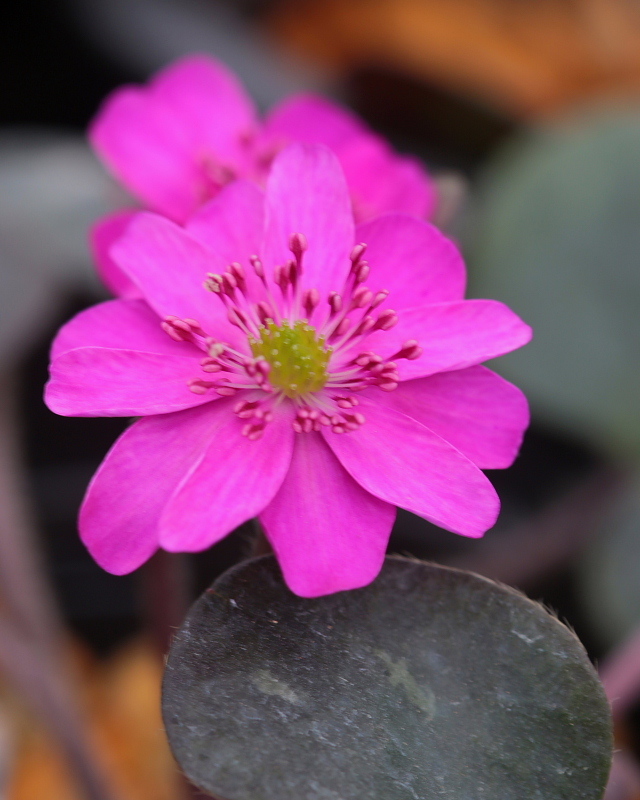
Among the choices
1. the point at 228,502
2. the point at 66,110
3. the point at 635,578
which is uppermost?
the point at 228,502

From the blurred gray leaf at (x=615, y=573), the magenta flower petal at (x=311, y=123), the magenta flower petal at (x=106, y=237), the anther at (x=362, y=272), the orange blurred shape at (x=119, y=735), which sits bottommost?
the orange blurred shape at (x=119, y=735)

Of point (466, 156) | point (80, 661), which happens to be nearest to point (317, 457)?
point (80, 661)

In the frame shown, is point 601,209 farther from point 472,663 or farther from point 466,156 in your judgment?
point 472,663

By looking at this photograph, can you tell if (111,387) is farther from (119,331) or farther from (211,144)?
(211,144)

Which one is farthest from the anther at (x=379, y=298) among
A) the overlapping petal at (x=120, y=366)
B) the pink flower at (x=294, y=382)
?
the overlapping petal at (x=120, y=366)

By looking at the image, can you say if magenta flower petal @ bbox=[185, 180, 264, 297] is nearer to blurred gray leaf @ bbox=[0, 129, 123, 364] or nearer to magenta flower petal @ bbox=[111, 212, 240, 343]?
magenta flower petal @ bbox=[111, 212, 240, 343]

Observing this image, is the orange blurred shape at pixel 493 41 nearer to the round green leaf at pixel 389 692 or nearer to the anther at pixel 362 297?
the anther at pixel 362 297
